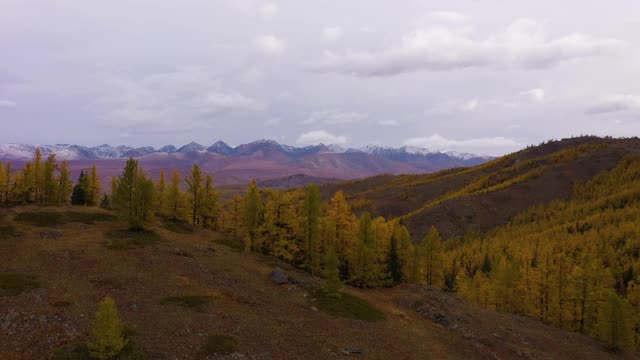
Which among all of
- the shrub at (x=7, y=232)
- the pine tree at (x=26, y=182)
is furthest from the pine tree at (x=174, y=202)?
the pine tree at (x=26, y=182)

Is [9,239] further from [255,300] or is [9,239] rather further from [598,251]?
[598,251]

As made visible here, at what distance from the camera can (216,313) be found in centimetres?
3769

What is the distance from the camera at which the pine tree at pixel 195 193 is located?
77738 millimetres

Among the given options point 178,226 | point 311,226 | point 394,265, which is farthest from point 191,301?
point 394,265

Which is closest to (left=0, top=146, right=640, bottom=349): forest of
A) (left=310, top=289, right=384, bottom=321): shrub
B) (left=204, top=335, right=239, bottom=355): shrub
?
(left=310, top=289, right=384, bottom=321): shrub

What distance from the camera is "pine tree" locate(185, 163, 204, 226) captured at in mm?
77738

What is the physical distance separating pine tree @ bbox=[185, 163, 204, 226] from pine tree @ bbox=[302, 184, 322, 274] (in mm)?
26197

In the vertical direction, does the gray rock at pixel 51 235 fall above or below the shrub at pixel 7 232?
below

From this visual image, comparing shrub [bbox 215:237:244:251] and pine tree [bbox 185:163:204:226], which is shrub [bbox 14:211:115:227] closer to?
pine tree [bbox 185:163:204:226]

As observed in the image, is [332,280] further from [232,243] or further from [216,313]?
[232,243]

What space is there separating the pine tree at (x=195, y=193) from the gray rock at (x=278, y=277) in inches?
1314

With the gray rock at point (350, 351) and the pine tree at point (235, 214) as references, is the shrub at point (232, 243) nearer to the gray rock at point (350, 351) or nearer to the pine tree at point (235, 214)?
the pine tree at point (235, 214)

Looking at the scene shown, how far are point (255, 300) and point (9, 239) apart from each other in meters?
33.6

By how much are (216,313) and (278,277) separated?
14233mm
